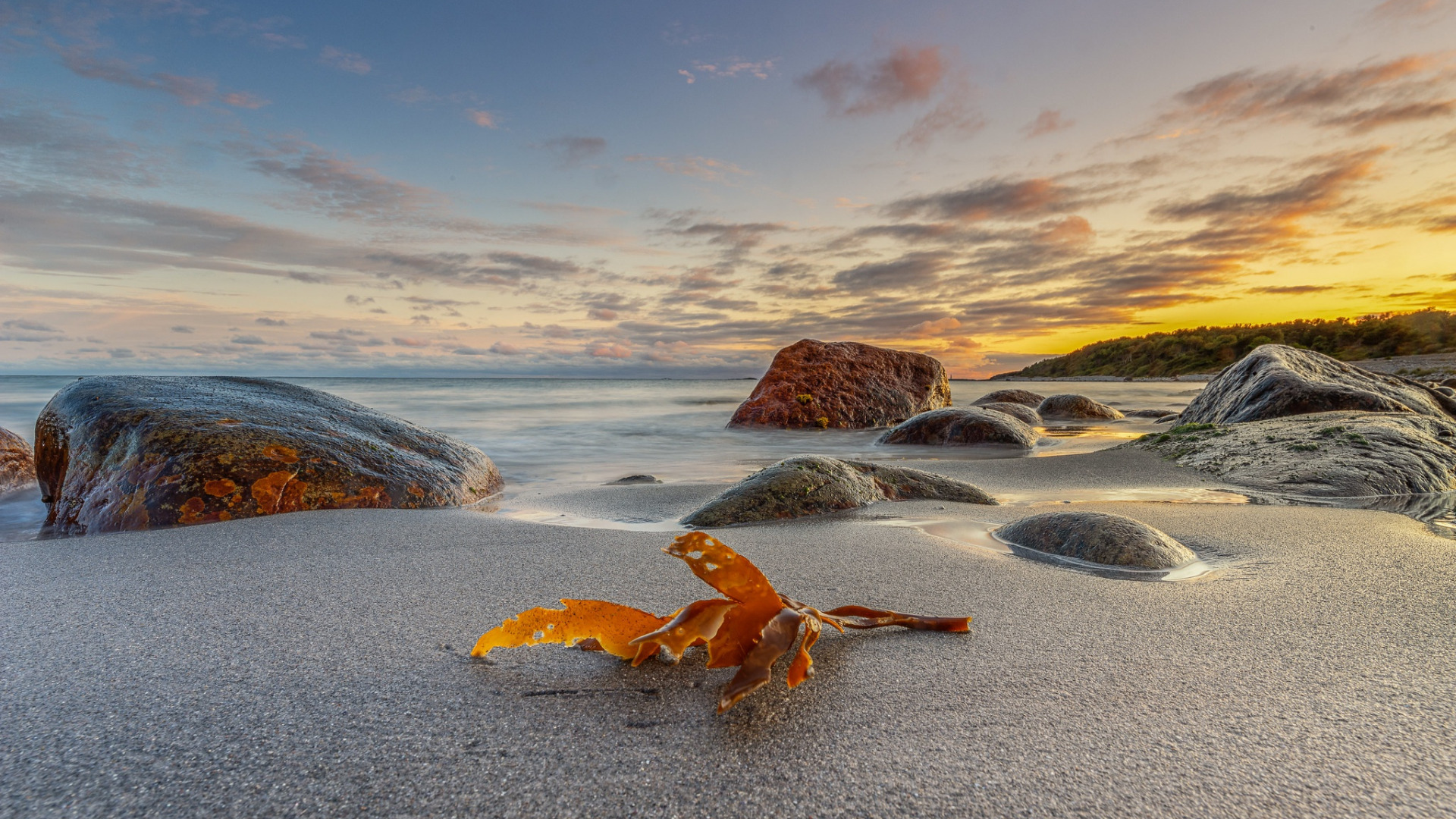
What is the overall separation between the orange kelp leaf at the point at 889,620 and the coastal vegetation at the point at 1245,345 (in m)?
26.9

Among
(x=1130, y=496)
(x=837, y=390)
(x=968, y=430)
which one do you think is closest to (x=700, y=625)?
(x=1130, y=496)

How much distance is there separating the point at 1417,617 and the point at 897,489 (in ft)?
7.50

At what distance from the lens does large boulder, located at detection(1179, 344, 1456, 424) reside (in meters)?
5.56

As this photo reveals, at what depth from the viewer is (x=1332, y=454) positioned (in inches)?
160

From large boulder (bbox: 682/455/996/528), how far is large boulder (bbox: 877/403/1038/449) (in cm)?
379

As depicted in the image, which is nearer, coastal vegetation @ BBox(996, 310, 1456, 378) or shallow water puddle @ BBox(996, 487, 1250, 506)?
shallow water puddle @ BBox(996, 487, 1250, 506)

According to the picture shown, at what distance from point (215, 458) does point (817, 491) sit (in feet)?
9.77

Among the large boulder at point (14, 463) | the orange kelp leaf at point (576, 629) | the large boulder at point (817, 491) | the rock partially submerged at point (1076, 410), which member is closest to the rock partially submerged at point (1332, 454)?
the large boulder at point (817, 491)

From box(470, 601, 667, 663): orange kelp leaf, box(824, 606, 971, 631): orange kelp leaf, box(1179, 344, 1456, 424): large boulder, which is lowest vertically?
box(824, 606, 971, 631): orange kelp leaf

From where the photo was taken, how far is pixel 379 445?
407cm

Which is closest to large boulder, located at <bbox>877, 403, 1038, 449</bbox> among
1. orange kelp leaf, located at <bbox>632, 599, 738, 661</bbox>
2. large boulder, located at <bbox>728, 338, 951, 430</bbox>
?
large boulder, located at <bbox>728, 338, 951, 430</bbox>

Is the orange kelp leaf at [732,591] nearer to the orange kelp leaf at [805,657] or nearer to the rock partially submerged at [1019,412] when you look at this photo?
the orange kelp leaf at [805,657]

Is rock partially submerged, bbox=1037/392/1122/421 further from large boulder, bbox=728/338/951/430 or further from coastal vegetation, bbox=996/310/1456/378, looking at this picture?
coastal vegetation, bbox=996/310/1456/378

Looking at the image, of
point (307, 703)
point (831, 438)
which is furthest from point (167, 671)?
point (831, 438)
